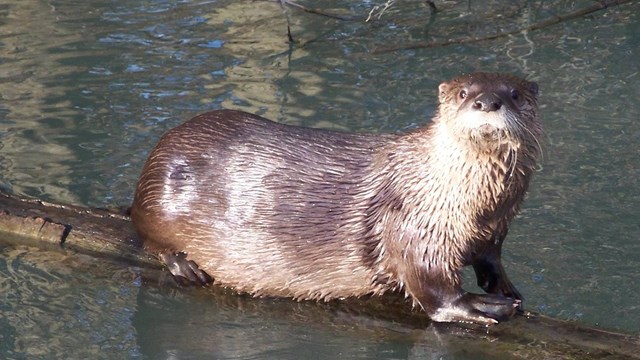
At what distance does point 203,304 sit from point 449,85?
120cm

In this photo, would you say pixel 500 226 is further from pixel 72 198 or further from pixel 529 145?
pixel 72 198

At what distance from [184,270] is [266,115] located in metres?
2.01

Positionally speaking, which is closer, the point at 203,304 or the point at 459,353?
the point at 459,353

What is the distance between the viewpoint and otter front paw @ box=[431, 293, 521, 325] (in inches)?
153

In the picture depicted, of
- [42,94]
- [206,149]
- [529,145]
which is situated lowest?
[42,94]

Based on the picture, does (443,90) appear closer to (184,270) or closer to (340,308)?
(340,308)

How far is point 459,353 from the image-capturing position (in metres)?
3.97

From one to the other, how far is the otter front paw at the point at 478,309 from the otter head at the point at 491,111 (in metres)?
0.50

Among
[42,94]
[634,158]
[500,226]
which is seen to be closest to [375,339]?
[500,226]

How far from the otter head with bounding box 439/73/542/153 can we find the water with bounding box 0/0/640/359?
27.6 inches

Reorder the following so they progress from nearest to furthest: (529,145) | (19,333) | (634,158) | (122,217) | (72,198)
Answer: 1. (529,145)
2. (19,333)
3. (122,217)
4. (72,198)
5. (634,158)

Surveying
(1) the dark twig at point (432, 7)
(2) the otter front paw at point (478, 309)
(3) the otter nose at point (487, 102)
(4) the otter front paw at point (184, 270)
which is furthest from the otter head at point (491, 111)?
(1) the dark twig at point (432, 7)

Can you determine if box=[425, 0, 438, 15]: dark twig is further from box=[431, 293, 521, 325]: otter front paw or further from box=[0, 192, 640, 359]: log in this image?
box=[431, 293, 521, 325]: otter front paw

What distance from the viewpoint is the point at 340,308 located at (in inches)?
166
